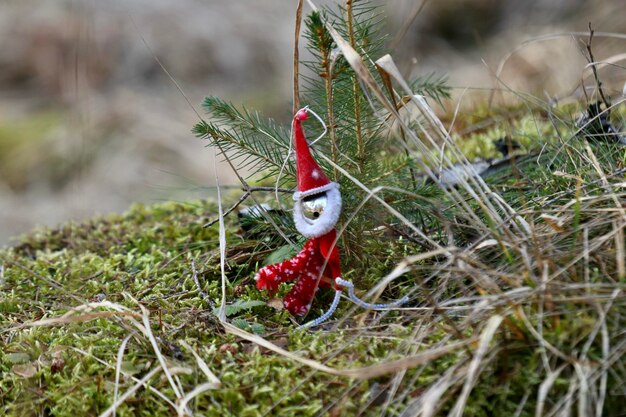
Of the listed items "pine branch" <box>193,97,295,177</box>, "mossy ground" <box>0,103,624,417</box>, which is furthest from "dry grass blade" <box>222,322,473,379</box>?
"pine branch" <box>193,97,295,177</box>

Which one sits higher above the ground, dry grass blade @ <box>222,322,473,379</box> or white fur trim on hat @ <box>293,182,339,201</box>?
white fur trim on hat @ <box>293,182,339,201</box>

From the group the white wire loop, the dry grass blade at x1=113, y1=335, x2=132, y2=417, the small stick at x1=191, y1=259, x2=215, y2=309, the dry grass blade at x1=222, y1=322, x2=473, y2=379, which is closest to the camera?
the dry grass blade at x1=222, y1=322, x2=473, y2=379

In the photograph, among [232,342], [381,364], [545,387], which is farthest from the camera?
[232,342]

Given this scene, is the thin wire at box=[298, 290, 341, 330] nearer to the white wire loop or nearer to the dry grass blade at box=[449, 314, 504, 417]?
the white wire loop

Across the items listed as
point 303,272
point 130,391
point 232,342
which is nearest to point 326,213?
point 303,272

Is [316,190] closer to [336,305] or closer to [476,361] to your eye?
[336,305]

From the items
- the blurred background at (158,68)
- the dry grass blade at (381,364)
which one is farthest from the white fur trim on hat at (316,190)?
the blurred background at (158,68)
